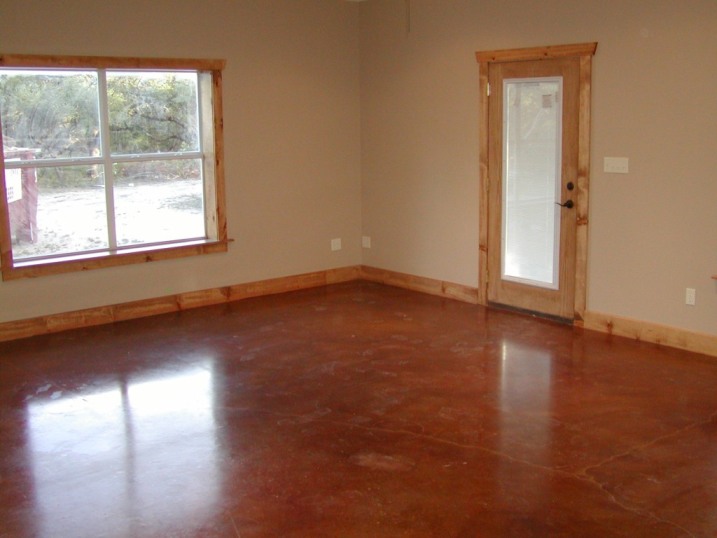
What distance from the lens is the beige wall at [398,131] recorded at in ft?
17.8

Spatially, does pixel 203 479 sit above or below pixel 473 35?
below

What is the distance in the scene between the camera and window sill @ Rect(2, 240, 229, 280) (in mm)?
6043

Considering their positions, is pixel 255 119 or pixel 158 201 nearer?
pixel 158 201

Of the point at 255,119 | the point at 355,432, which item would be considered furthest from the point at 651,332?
the point at 255,119

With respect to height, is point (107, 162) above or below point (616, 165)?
above

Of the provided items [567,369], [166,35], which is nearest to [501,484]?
[567,369]

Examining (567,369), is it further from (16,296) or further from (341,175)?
(16,296)

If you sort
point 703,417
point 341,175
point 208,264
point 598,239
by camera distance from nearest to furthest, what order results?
point 703,417 → point 598,239 → point 208,264 → point 341,175

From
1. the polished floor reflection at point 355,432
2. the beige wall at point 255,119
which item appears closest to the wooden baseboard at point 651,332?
the polished floor reflection at point 355,432

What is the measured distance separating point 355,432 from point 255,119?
3.76m

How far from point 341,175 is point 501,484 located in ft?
15.4

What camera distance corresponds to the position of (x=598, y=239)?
5930mm

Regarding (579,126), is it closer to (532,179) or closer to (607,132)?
(607,132)

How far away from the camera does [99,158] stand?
6.34 meters
